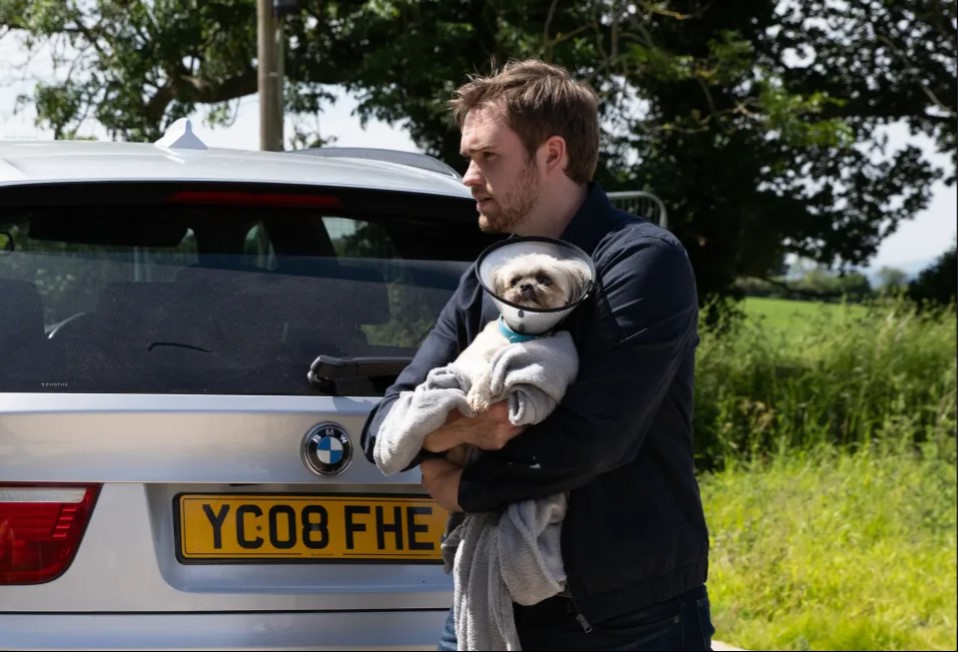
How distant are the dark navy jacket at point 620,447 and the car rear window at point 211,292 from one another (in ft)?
2.53

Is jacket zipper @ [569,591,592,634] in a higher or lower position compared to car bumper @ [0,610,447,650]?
higher

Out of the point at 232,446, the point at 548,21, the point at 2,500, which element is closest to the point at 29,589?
the point at 2,500

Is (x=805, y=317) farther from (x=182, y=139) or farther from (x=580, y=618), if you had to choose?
(x=580, y=618)

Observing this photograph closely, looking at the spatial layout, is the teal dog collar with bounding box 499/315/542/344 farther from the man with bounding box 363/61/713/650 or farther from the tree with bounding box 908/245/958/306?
the tree with bounding box 908/245/958/306

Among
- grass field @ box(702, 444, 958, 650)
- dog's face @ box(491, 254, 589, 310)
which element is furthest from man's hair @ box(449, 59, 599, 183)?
grass field @ box(702, 444, 958, 650)

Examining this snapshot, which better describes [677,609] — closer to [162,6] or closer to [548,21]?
[548,21]

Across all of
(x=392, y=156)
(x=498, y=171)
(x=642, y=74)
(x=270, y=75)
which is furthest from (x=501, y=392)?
(x=642, y=74)

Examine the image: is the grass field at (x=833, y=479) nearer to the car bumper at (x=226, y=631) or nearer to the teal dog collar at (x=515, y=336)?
the car bumper at (x=226, y=631)

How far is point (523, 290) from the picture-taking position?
2.35 metres

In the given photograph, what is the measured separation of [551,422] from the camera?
239 cm

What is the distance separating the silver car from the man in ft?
1.56

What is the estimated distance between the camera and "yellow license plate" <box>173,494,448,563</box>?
118 inches

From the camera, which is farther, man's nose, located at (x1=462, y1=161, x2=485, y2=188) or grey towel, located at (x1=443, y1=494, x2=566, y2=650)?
man's nose, located at (x1=462, y1=161, x2=485, y2=188)

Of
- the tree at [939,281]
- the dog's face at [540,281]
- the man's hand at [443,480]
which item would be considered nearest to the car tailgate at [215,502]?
the man's hand at [443,480]
